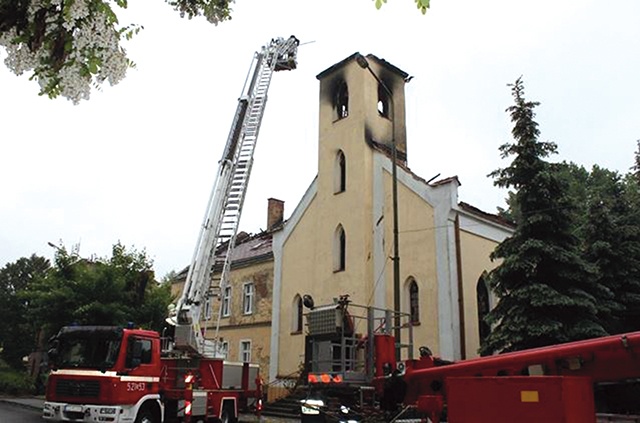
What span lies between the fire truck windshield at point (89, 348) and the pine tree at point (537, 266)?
34.1 ft

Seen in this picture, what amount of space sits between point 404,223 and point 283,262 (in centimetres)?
773

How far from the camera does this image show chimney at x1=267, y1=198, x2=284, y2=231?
34000 mm

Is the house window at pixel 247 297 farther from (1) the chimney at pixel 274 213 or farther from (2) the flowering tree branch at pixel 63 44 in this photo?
(2) the flowering tree branch at pixel 63 44

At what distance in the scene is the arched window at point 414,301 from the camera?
66.9ft

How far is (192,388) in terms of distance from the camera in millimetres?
15031

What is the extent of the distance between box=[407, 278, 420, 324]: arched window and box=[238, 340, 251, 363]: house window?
37.0 feet

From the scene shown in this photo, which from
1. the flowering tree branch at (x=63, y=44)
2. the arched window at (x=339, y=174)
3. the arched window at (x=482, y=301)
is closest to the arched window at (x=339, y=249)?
the arched window at (x=339, y=174)

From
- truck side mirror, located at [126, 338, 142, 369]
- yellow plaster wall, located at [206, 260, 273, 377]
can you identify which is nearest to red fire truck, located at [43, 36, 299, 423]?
truck side mirror, located at [126, 338, 142, 369]

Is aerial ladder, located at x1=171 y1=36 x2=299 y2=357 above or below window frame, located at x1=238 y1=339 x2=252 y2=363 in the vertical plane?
above

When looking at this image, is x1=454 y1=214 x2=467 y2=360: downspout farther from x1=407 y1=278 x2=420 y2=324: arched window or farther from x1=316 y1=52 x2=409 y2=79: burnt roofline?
x1=316 y1=52 x2=409 y2=79: burnt roofline

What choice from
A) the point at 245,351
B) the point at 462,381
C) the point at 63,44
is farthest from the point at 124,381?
the point at 245,351

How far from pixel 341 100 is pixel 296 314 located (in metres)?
10.1

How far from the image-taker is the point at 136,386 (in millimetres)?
13969

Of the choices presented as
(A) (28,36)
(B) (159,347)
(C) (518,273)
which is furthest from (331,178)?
(A) (28,36)
